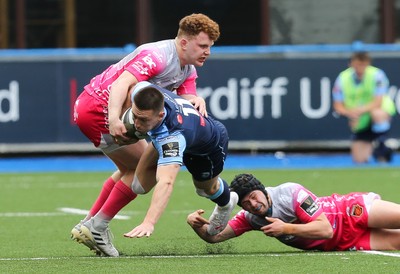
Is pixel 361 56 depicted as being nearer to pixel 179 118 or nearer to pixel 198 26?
pixel 198 26

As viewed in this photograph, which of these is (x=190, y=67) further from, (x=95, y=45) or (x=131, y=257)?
(x=95, y=45)

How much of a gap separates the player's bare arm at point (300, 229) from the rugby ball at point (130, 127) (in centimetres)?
106

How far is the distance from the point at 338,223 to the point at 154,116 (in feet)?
5.50

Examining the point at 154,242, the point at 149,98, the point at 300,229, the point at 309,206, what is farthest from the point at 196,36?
the point at 154,242

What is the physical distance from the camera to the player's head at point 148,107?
8.06 m

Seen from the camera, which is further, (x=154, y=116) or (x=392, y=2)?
(x=392, y=2)

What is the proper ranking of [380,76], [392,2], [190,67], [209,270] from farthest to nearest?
[392,2], [380,76], [190,67], [209,270]

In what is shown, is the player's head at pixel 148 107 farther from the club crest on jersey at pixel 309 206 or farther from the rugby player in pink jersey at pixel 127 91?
the club crest on jersey at pixel 309 206

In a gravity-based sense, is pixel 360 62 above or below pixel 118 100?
below

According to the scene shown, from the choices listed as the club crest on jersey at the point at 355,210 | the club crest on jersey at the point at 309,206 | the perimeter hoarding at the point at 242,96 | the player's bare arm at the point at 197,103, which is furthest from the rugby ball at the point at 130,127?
the perimeter hoarding at the point at 242,96

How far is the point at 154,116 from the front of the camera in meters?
8.14

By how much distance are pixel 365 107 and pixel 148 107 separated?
11.5 metres

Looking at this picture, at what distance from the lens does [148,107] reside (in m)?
8.10

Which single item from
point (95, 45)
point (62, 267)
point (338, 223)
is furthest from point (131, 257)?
point (95, 45)
